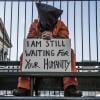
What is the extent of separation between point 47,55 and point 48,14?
0.29 metres

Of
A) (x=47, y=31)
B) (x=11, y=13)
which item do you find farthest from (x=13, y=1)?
(x=47, y=31)

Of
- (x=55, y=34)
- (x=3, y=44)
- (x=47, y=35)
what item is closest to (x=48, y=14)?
(x=47, y=35)

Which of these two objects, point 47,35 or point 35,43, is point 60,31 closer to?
point 47,35

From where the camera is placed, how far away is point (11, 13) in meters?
4.82

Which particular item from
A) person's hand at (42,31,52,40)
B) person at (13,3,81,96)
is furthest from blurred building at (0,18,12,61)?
person's hand at (42,31,52,40)

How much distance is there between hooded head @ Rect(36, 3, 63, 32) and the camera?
2365mm

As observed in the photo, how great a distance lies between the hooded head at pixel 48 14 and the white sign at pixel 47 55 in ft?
0.57

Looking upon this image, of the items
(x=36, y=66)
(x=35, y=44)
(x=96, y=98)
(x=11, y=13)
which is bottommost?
(x=96, y=98)

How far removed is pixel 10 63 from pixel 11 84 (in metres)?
1.09

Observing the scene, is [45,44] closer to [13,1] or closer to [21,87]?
[21,87]

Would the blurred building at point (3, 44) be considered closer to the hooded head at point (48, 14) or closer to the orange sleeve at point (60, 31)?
the orange sleeve at point (60, 31)

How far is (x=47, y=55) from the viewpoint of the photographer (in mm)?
2311

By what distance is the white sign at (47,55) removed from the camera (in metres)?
2.29

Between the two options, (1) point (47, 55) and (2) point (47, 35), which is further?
(2) point (47, 35)
